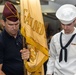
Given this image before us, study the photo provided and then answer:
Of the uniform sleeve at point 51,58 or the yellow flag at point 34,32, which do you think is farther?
the uniform sleeve at point 51,58

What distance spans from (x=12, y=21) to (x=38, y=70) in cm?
50

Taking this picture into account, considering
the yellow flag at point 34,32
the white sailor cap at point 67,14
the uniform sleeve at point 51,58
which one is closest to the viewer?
the yellow flag at point 34,32

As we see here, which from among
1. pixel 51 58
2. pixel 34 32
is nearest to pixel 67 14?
pixel 34 32

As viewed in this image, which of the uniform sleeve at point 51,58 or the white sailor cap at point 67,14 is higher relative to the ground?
the white sailor cap at point 67,14

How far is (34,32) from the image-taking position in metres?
2.13

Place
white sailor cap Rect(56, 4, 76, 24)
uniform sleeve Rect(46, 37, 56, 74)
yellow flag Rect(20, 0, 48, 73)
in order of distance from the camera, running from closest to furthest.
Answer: yellow flag Rect(20, 0, 48, 73) → white sailor cap Rect(56, 4, 76, 24) → uniform sleeve Rect(46, 37, 56, 74)

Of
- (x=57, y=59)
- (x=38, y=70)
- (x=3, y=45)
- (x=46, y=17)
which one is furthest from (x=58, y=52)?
(x=46, y=17)

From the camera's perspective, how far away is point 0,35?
236 cm

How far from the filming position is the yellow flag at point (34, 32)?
6.82 ft

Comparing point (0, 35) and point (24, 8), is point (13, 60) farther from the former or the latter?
point (24, 8)

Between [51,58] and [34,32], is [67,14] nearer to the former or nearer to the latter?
[34,32]

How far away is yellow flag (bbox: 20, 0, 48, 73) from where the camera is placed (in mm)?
2080

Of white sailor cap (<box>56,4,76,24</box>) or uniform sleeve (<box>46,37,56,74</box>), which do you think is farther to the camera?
uniform sleeve (<box>46,37,56,74</box>)

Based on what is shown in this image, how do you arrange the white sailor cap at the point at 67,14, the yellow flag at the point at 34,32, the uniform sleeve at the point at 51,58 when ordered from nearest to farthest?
1. the yellow flag at the point at 34,32
2. the white sailor cap at the point at 67,14
3. the uniform sleeve at the point at 51,58
